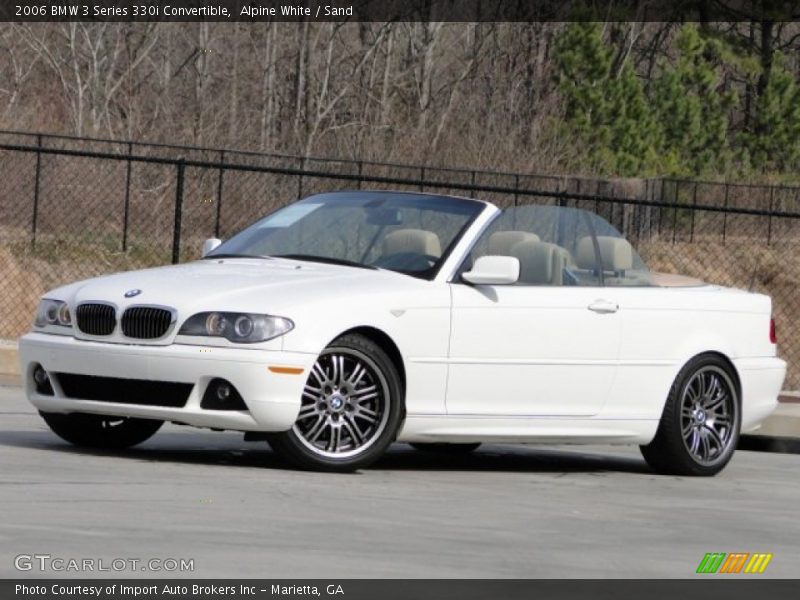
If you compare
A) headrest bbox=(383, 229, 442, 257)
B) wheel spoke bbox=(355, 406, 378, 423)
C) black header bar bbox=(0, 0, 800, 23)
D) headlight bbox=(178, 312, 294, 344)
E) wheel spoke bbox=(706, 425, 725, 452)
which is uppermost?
black header bar bbox=(0, 0, 800, 23)

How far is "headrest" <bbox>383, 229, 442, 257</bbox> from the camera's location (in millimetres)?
10164

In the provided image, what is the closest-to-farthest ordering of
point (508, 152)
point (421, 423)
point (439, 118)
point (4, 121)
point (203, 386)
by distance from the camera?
1. point (203, 386)
2. point (421, 423)
3. point (4, 121)
4. point (508, 152)
5. point (439, 118)

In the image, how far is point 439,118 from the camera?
55.7m

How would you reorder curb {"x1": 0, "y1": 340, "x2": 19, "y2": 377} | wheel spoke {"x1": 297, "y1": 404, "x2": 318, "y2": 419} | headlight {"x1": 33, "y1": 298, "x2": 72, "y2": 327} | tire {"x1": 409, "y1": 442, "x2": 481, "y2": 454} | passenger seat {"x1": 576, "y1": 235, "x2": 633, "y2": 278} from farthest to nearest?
curb {"x1": 0, "y1": 340, "x2": 19, "y2": 377}
tire {"x1": 409, "y1": 442, "x2": 481, "y2": 454}
passenger seat {"x1": 576, "y1": 235, "x2": 633, "y2": 278}
headlight {"x1": 33, "y1": 298, "x2": 72, "y2": 327}
wheel spoke {"x1": 297, "y1": 404, "x2": 318, "y2": 419}

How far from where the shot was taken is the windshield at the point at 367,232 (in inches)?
400

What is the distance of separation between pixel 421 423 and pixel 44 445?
6.81 ft

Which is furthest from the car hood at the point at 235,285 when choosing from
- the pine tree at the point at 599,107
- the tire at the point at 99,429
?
the pine tree at the point at 599,107

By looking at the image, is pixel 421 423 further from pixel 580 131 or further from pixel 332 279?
pixel 580 131

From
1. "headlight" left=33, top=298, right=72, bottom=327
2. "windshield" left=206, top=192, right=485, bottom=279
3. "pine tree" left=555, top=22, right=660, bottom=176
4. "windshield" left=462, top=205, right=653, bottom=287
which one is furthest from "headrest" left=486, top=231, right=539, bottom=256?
"pine tree" left=555, top=22, right=660, bottom=176

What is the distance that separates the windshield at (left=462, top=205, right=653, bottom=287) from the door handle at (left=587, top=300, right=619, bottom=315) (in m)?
0.18

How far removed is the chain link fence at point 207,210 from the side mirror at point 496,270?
7.23m

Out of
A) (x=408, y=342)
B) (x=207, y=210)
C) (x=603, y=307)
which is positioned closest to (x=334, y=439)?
(x=408, y=342)

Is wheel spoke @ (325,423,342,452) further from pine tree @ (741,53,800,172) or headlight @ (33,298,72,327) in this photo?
pine tree @ (741,53,800,172)

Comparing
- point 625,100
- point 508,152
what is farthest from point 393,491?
point 625,100
